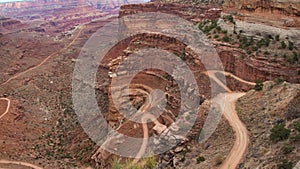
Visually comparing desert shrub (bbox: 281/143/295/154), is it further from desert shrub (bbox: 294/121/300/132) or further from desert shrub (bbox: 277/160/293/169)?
desert shrub (bbox: 294/121/300/132)

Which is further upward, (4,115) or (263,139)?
(263,139)

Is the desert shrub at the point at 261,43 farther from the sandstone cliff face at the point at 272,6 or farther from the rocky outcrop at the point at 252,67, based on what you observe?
the sandstone cliff face at the point at 272,6

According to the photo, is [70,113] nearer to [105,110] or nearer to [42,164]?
[105,110]

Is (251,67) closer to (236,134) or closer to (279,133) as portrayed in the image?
(236,134)

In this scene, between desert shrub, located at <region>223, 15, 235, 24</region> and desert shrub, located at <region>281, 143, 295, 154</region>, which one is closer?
desert shrub, located at <region>281, 143, 295, 154</region>

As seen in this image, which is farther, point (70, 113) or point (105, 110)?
point (70, 113)

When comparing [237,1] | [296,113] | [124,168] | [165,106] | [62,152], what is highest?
[237,1]

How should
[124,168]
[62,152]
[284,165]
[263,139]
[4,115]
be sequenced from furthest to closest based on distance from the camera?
[4,115], [62,152], [124,168], [263,139], [284,165]

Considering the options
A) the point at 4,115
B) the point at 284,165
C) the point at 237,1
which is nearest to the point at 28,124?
the point at 4,115

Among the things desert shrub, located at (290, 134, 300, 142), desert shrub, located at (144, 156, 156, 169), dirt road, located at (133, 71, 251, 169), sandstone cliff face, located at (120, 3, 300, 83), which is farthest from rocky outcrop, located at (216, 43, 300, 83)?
desert shrub, located at (290, 134, 300, 142)
